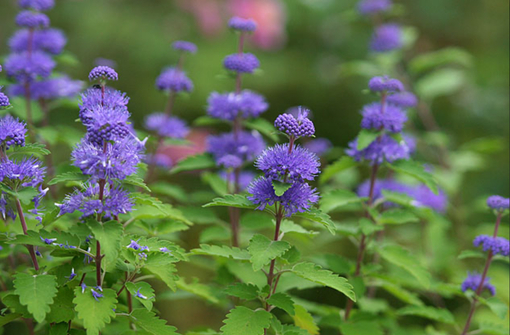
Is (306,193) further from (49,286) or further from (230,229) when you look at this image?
(230,229)

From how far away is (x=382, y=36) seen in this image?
350 centimetres

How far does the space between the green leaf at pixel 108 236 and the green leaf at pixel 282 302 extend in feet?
1.79

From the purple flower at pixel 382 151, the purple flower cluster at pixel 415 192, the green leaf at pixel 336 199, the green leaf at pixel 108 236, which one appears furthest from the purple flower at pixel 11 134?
the purple flower cluster at pixel 415 192

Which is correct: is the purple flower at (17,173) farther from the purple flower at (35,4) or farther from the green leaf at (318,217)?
the purple flower at (35,4)

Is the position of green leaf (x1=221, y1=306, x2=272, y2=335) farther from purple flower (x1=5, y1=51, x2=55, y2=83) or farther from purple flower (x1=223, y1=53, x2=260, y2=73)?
purple flower (x1=5, y1=51, x2=55, y2=83)

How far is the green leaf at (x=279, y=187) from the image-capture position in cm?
148

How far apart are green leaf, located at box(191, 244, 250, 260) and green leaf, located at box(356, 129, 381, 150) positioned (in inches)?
24.6

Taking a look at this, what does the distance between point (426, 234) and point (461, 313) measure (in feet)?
1.86

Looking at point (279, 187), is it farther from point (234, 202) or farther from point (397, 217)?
point (397, 217)

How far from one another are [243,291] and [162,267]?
30 cm

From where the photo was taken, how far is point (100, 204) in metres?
1.47

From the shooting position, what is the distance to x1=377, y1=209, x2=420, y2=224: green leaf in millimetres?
2137

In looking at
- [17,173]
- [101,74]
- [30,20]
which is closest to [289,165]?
[101,74]

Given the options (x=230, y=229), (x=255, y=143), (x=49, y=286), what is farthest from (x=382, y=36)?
(x=49, y=286)
